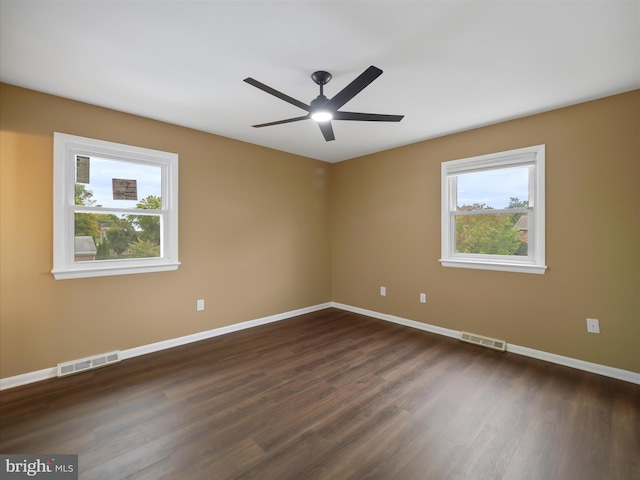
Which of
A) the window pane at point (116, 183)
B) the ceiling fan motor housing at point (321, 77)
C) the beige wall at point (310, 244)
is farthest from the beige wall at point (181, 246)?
the ceiling fan motor housing at point (321, 77)

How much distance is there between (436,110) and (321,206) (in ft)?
8.01

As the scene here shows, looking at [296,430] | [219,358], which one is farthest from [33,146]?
[296,430]

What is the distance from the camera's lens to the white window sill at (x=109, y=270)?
2615 mm

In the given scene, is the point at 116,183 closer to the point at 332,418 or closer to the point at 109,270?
the point at 109,270

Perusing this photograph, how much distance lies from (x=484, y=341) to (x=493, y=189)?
1.76 meters

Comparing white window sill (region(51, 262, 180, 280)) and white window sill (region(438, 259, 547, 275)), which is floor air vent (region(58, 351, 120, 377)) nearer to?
white window sill (region(51, 262, 180, 280))

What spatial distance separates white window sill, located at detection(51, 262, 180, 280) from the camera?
2615 millimetres

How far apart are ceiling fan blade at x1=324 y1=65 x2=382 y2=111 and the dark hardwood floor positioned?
2219 mm

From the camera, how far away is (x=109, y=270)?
9.37 ft

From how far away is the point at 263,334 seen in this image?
12.1ft

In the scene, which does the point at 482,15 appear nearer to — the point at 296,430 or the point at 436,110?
the point at 436,110

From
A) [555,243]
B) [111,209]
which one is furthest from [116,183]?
[555,243]

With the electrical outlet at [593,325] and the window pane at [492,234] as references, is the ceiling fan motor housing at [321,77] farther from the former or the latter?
the electrical outlet at [593,325]

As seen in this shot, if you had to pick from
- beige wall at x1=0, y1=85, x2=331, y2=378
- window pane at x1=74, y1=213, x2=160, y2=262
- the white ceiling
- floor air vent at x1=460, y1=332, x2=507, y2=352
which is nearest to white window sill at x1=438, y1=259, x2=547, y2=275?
floor air vent at x1=460, y1=332, x2=507, y2=352
